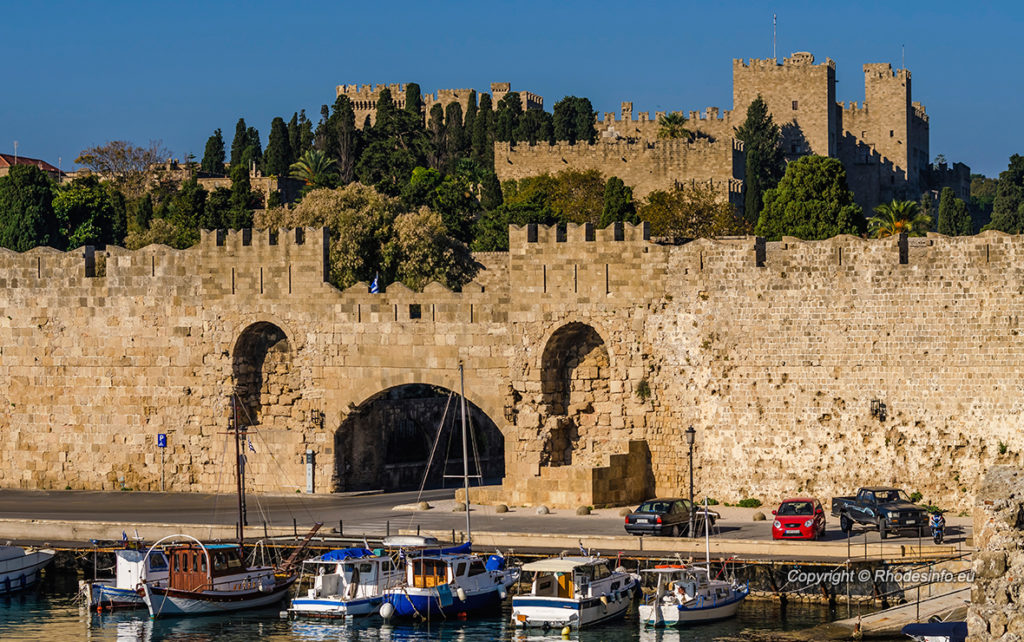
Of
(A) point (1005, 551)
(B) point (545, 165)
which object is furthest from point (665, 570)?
(B) point (545, 165)

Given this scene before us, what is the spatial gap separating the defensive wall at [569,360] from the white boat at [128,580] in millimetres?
9729

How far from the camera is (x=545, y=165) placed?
105 meters

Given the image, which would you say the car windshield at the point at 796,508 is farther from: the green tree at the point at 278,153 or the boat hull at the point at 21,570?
the green tree at the point at 278,153

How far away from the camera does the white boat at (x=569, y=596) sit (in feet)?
112

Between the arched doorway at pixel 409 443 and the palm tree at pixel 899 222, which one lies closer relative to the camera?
the arched doorway at pixel 409 443

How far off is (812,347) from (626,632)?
10394 millimetres

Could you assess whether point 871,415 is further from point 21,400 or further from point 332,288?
point 21,400

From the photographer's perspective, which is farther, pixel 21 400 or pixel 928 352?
pixel 21 400

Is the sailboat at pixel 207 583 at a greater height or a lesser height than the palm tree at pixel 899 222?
lesser

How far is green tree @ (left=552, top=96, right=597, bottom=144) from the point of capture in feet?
376

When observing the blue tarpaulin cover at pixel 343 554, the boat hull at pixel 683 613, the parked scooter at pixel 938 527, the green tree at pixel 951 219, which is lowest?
the boat hull at pixel 683 613

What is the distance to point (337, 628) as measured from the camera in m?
35.6

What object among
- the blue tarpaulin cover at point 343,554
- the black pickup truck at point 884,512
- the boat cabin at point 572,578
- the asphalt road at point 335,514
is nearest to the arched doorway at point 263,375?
the asphalt road at point 335,514

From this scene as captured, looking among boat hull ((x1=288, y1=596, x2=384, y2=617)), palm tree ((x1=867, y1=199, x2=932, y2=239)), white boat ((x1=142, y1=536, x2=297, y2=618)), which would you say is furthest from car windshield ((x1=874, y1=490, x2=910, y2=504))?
palm tree ((x1=867, y1=199, x2=932, y2=239))
